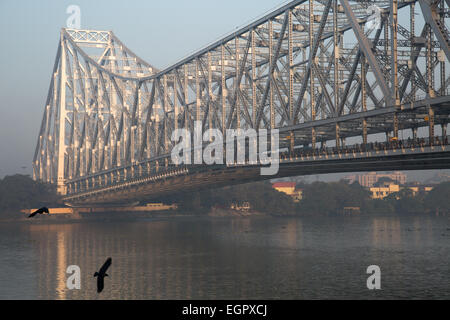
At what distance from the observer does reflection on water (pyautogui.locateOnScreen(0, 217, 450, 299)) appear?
50.2m

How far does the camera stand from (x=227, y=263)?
6575cm

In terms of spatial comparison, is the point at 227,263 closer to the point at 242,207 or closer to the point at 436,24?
the point at 436,24

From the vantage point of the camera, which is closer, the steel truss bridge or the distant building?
the steel truss bridge

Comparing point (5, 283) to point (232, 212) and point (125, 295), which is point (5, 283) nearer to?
point (125, 295)

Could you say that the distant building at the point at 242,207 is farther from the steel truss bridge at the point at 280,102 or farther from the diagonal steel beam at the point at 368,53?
the diagonal steel beam at the point at 368,53

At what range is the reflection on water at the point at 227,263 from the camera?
50.2 m

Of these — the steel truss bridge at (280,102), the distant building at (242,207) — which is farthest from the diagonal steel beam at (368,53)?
the distant building at (242,207)

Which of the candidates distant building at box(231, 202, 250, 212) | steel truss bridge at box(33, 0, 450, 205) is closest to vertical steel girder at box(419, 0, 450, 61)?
steel truss bridge at box(33, 0, 450, 205)

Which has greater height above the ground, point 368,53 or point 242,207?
point 368,53

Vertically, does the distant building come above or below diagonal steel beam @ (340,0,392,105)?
below

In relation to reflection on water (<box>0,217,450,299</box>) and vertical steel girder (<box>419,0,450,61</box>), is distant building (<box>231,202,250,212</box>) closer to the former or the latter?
reflection on water (<box>0,217,450,299</box>)

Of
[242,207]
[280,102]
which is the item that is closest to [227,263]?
[280,102]

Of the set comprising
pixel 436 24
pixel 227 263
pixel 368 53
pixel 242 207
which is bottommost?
pixel 227 263
